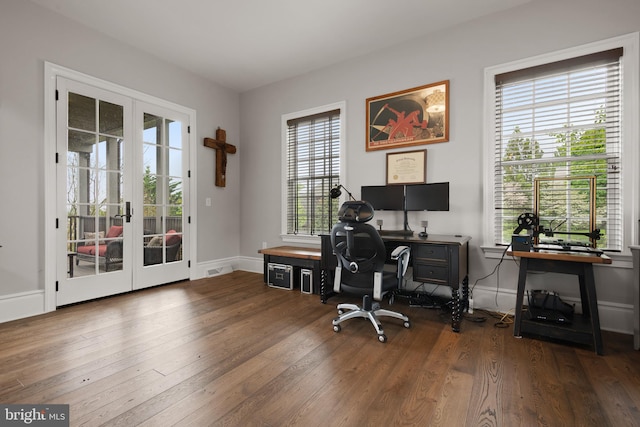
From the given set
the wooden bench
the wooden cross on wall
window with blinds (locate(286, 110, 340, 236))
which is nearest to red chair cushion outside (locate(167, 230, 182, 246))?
the wooden cross on wall

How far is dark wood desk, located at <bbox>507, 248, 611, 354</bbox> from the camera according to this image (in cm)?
207

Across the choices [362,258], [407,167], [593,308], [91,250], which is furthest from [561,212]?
[91,250]

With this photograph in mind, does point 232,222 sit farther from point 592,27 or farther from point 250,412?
point 592,27

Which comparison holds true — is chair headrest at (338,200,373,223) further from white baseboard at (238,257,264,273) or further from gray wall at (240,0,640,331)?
white baseboard at (238,257,264,273)

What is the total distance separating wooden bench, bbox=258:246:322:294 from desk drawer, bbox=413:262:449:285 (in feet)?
3.90

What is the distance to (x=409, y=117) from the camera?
11.2ft

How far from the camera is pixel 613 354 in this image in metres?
2.07

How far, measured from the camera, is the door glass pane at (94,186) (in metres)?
3.14

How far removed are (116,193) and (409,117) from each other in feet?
11.6

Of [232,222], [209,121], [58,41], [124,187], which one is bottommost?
[232,222]

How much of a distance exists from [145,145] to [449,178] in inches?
145

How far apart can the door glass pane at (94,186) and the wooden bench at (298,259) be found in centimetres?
177

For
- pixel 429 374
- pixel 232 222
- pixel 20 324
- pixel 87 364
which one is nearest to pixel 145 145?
pixel 232 222

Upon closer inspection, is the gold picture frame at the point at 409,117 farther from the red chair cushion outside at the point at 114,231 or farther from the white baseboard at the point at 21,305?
the white baseboard at the point at 21,305
